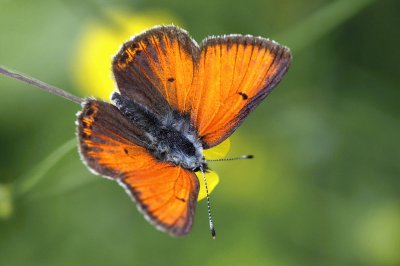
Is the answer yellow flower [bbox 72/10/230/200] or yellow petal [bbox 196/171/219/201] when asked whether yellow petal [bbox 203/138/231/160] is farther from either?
yellow flower [bbox 72/10/230/200]

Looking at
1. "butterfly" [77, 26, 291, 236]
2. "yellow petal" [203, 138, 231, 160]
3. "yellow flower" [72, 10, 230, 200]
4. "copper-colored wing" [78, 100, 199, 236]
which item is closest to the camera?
"copper-colored wing" [78, 100, 199, 236]

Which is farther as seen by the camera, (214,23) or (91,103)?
(214,23)

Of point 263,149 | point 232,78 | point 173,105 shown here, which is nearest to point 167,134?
point 173,105

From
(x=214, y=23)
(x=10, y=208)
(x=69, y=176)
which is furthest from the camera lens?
(x=214, y=23)

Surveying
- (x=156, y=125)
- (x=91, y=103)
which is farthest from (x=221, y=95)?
(x=91, y=103)

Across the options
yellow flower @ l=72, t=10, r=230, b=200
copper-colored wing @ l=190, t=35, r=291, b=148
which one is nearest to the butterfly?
copper-colored wing @ l=190, t=35, r=291, b=148

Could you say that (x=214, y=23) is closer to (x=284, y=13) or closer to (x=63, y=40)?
(x=284, y=13)

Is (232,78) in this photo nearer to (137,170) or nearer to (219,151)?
(219,151)

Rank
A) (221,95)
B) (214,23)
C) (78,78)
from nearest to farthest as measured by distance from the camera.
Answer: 1. (221,95)
2. (78,78)
3. (214,23)
